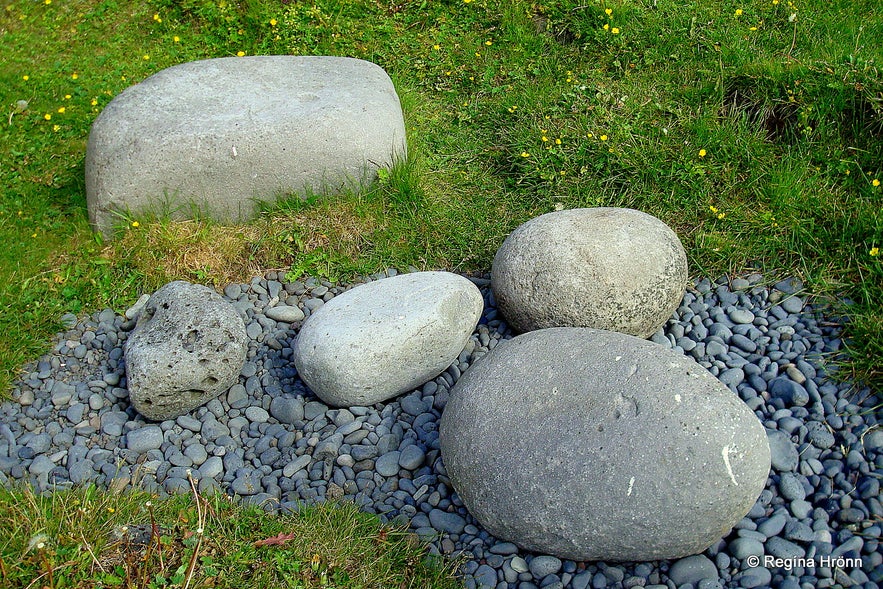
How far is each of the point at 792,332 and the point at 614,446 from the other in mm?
1575

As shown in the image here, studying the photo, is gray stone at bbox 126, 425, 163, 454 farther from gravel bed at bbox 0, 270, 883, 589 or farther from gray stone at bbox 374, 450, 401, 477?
gray stone at bbox 374, 450, 401, 477

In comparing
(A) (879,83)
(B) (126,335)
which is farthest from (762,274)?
(B) (126,335)

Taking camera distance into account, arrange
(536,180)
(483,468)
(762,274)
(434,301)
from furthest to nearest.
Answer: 1. (536,180)
2. (762,274)
3. (434,301)
4. (483,468)

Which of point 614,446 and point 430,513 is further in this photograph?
point 430,513

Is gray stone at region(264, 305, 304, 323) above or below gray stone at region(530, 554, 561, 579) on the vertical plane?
below

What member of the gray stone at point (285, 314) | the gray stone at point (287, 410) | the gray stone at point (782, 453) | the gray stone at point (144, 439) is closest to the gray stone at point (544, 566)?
the gray stone at point (782, 453)

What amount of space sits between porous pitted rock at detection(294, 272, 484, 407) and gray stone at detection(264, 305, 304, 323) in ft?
1.61

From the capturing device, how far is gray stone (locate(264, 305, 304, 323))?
4.39m

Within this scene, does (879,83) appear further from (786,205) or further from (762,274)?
(762,274)

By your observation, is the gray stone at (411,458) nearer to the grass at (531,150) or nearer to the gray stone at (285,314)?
the gray stone at (285,314)

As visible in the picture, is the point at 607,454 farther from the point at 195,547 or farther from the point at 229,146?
the point at 229,146

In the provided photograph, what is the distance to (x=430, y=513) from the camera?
3322mm

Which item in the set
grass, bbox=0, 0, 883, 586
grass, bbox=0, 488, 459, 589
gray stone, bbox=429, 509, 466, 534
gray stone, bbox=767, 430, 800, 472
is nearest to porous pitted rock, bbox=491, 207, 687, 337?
grass, bbox=0, 0, 883, 586

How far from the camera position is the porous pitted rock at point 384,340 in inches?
144
